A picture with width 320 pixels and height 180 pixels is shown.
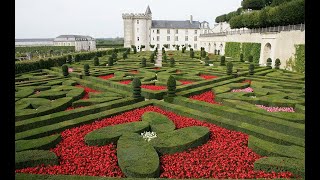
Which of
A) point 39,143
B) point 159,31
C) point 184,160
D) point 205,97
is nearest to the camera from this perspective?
point 184,160

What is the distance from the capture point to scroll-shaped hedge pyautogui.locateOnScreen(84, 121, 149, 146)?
991 centimetres

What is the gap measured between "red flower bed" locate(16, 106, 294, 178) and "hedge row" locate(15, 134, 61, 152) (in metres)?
0.24

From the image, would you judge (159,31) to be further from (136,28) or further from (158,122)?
(158,122)

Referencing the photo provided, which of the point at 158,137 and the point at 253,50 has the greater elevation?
the point at 253,50

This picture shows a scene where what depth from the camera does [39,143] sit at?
31.3 feet

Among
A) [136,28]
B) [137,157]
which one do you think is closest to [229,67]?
[137,157]

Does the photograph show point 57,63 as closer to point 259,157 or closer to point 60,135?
point 60,135

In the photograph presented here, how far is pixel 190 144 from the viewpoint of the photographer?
9.64 meters

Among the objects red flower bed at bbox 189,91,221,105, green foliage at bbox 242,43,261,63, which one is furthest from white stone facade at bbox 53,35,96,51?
red flower bed at bbox 189,91,221,105

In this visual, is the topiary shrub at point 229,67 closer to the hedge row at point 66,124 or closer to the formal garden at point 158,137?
the formal garden at point 158,137

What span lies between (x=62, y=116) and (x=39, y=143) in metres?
3.10
